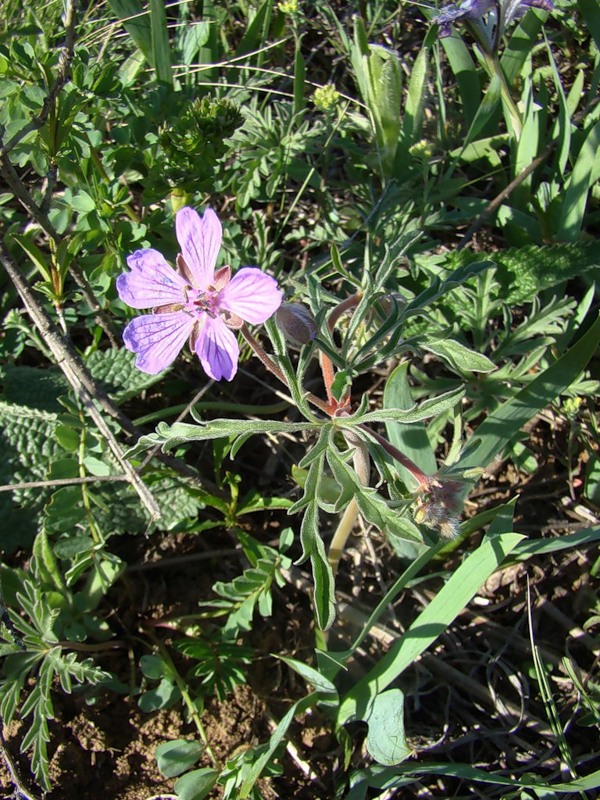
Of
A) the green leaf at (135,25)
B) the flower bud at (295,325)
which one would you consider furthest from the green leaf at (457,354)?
the green leaf at (135,25)

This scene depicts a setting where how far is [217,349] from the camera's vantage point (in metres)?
1.89

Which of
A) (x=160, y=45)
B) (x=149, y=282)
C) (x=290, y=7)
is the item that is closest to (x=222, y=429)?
(x=149, y=282)

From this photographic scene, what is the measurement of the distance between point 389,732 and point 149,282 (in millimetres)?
1481

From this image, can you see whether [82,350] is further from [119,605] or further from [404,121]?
[404,121]

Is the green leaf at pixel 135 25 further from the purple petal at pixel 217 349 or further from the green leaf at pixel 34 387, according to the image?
the purple petal at pixel 217 349

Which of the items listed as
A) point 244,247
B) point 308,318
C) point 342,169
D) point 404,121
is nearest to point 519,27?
point 404,121

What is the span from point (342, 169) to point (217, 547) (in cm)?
190

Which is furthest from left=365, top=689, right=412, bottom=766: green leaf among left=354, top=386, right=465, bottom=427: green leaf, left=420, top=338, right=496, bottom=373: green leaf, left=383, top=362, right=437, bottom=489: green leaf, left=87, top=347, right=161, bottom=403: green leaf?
left=87, top=347, right=161, bottom=403: green leaf

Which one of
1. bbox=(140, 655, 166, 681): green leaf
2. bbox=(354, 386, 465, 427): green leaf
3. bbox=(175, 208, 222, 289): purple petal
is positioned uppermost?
bbox=(175, 208, 222, 289): purple petal

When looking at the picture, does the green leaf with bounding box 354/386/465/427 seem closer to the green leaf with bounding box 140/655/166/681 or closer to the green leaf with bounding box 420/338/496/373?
the green leaf with bounding box 420/338/496/373

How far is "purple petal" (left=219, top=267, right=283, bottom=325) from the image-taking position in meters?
1.72

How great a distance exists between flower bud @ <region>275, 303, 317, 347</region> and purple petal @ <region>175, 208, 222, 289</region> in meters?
0.22

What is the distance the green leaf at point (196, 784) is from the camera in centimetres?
227

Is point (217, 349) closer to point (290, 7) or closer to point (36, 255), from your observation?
point (36, 255)
